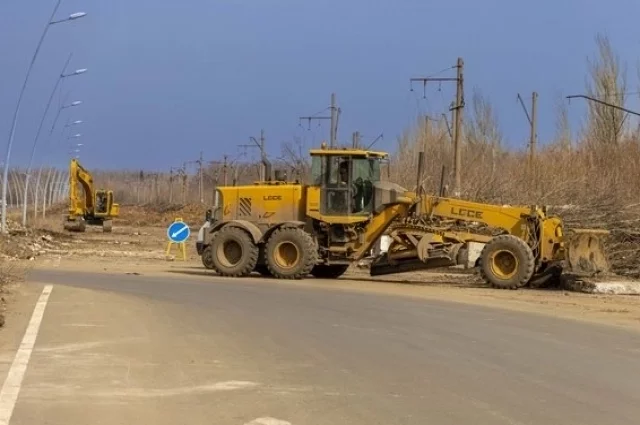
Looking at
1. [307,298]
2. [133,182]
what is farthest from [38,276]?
[133,182]

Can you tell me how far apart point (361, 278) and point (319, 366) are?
17.5m

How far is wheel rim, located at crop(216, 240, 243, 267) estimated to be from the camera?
2798cm

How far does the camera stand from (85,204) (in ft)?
207

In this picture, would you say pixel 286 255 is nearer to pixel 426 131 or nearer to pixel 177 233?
pixel 177 233

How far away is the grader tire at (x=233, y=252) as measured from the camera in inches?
1084

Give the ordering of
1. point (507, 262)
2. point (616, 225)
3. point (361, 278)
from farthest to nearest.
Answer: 1. point (361, 278)
2. point (616, 225)
3. point (507, 262)

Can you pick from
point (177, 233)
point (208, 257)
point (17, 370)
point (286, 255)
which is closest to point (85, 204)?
point (177, 233)

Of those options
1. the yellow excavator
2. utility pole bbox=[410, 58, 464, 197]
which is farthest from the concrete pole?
the yellow excavator

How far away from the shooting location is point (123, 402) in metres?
9.60

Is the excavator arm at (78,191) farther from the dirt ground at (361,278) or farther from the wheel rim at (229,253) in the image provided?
the wheel rim at (229,253)

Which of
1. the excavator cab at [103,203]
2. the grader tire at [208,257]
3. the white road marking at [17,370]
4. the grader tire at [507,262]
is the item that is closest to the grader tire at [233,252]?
the grader tire at [208,257]

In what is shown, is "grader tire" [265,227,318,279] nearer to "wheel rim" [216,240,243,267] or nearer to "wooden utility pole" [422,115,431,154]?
"wheel rim" [216,240,243,267]

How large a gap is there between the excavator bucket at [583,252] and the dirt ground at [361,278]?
669 mm

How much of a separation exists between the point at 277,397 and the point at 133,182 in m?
121
